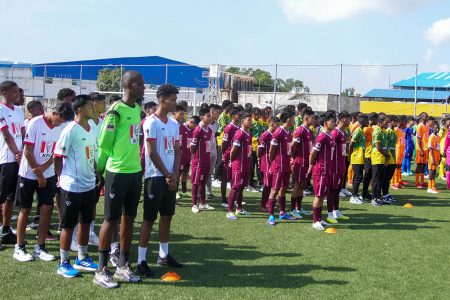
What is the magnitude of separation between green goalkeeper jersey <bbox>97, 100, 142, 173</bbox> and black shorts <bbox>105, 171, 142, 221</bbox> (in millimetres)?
68

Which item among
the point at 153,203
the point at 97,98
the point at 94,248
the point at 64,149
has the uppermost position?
the point at 97,98

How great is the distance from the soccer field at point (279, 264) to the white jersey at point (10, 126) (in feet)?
4.14

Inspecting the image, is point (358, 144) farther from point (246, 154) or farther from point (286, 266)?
point (286, 266)

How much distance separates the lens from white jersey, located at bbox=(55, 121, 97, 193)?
540 centimetres

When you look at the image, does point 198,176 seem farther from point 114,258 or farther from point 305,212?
point 114,258

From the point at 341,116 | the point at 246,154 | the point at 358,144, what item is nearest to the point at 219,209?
the point at 246,154

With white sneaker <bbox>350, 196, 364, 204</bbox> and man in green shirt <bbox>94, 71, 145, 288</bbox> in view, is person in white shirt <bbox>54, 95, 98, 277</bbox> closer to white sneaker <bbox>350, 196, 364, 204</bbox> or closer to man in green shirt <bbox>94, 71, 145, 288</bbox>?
man in green shirt <bbox>94, 71, 145, 288</bbox>

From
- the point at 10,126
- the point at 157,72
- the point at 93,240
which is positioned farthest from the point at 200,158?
the point at 157,72

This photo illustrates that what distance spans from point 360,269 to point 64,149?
395 cm

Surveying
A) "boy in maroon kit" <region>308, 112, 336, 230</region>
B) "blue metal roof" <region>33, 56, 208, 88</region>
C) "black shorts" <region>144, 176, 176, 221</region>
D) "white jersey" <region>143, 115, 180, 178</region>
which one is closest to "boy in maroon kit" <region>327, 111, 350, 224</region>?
"boy in maroon kit" <region>308, 112, 336, 230</region>

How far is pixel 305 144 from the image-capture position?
9469mm

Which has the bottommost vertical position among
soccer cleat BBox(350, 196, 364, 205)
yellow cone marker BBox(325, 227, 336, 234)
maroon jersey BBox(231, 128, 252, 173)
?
yellow cone marker BBox(325, 227, 336, 234)

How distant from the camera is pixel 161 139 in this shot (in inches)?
222

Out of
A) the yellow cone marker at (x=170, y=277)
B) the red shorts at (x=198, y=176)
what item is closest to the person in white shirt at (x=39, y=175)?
the yellow cone marker at (x=170, y=277)
